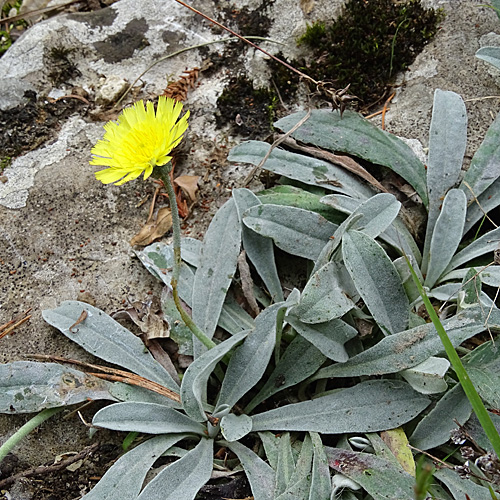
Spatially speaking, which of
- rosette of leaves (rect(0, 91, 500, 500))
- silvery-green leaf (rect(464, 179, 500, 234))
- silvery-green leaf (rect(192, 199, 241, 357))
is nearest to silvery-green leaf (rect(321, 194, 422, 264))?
rosette of leaves (rect(0, 91, 500, 500))

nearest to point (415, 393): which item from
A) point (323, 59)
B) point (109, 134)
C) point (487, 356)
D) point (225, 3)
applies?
point (487, 356)

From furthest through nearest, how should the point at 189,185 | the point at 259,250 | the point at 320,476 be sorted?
1. the point at 189,185
2. the point at 259,250
3. the point at 320,476

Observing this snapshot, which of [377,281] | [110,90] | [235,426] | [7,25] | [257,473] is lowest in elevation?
[257,473]

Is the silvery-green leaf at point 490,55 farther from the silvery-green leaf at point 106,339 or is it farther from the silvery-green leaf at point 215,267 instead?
the silvery-green leaf at point 106,339

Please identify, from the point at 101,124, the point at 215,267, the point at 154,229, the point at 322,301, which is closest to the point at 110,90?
the point at 101,124

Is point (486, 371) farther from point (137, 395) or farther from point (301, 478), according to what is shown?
point (137, 395)

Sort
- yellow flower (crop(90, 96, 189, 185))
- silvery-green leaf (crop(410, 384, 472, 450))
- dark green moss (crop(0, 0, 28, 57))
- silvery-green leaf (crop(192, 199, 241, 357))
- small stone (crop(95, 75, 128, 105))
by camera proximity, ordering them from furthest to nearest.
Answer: dark green moss (crop(0, 0, 28, 57)) → small stone (crop(95, 75, 128, 105)) → silvery-green leaf (crop(192, 199, 241, 357)) → silvery-green leaf (crop(410, 384, 472, 450)) → yellow flower (crop(90, 96, 189, 185))

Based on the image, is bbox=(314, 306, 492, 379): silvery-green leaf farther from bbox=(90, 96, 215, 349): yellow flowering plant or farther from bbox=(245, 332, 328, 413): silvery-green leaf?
bbox=(90, 96, 215, 349): yellow flowering plant
